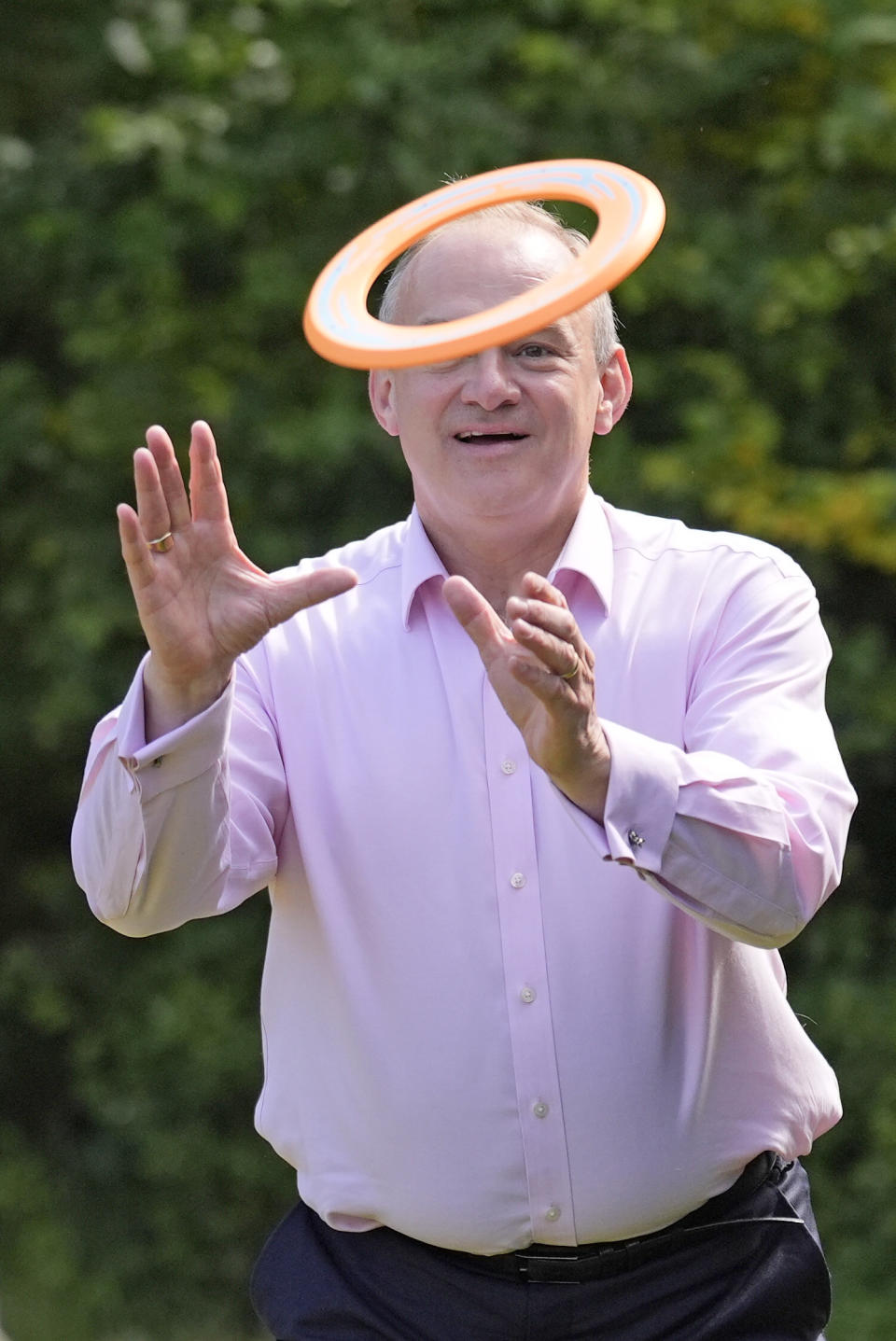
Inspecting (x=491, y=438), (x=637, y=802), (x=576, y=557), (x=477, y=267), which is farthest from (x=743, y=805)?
(x=477, y=267)

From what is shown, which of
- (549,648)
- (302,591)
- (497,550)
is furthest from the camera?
(497,550)

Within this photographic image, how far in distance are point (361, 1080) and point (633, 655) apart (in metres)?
0.67

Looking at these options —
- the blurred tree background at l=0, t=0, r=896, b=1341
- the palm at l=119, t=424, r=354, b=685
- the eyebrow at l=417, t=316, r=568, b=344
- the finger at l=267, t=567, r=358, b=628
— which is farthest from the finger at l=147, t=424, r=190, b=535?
the blurred tree background at l=0, t=0, r=896, b=1341

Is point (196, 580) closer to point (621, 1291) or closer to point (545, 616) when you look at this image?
point (545, 616)

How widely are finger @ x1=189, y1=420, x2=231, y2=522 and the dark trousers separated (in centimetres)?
99

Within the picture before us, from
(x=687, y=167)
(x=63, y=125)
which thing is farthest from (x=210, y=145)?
(x=687, y=167)

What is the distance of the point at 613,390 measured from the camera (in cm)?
271

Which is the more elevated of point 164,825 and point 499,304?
point 499,304

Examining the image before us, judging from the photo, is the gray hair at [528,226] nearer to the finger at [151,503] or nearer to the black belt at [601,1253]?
the finger at [151,503]

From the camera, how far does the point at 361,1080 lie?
2.39 meters

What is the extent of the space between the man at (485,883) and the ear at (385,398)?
0.24 feet

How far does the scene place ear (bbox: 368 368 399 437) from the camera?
8.68 feet

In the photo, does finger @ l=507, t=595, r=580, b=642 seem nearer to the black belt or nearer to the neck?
the neck

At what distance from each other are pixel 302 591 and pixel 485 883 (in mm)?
491
